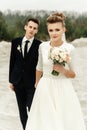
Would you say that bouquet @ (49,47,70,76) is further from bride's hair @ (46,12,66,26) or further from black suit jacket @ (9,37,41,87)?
black suit jacket @ (9,37,41,87)

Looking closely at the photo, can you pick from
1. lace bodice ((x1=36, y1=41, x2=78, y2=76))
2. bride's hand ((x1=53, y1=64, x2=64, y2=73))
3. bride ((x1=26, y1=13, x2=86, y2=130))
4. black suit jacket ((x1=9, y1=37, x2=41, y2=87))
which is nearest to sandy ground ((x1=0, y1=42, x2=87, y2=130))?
black suit jacket ((x1=9, y1=37, x2=41, y2=87))

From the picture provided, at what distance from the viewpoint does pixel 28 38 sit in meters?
6.66

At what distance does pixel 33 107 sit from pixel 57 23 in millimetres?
1107

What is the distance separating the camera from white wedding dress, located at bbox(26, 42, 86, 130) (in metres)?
6.04

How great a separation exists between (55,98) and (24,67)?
2.74 feet

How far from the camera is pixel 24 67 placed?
672cm

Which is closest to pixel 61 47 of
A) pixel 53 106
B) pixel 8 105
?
pixel 53 106

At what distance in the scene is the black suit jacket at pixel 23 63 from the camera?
6.69 metres

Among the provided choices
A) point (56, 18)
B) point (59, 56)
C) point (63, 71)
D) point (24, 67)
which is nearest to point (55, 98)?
point (63, 71)

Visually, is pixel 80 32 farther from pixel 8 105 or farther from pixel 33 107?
pixel 33 107

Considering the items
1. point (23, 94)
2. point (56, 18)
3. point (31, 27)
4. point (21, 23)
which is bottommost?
point (21, 23)

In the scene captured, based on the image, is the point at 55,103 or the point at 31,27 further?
the point at 31,27

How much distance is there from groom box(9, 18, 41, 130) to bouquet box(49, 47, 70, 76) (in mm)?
794

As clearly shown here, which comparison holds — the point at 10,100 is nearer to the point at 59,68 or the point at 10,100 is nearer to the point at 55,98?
the point at 55,98
